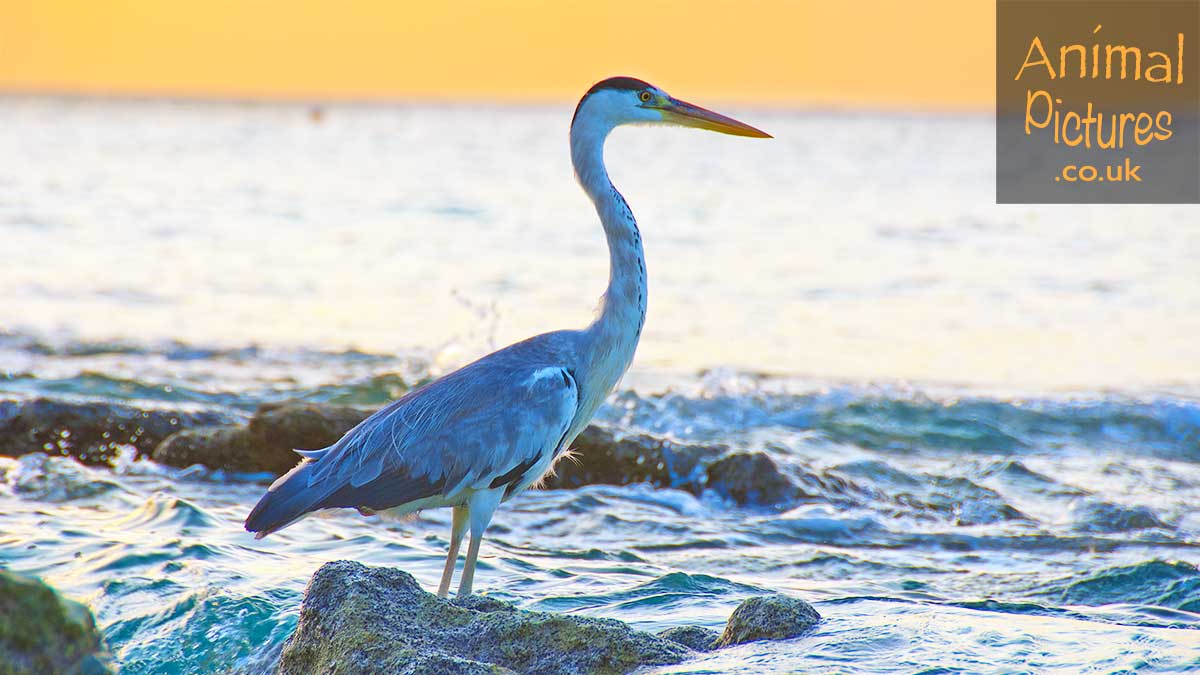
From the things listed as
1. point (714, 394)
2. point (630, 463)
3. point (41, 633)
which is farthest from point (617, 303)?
point (714, 394)

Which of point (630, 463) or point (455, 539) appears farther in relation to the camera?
point (630, 463)

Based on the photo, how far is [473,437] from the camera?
5117 mm

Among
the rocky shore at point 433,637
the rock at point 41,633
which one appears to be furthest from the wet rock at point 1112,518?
the rock at point 41,633

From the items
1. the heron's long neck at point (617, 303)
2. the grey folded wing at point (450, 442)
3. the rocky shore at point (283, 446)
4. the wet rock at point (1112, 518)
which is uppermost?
the heron's long neck at point (617, 303)

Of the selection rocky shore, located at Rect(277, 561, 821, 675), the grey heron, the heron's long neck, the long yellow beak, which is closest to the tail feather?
the grey heron

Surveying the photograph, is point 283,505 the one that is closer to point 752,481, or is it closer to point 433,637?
point 433,637

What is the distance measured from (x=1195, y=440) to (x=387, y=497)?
22.7ft

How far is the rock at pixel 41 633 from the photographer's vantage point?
2.70 m

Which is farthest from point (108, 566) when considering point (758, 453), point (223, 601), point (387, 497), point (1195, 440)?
point (1195, 440)

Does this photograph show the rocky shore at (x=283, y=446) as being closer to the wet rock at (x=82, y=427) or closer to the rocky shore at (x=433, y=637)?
the wet rock at (x=82, y=427)

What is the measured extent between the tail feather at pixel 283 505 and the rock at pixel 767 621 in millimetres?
1665

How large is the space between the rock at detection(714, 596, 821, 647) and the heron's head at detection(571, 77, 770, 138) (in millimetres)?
2281

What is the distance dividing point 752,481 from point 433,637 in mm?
4234

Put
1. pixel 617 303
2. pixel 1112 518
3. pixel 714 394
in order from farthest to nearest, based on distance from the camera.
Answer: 1. pixel 714 394
2. pixel 1112 518
3. pixel 617 303
